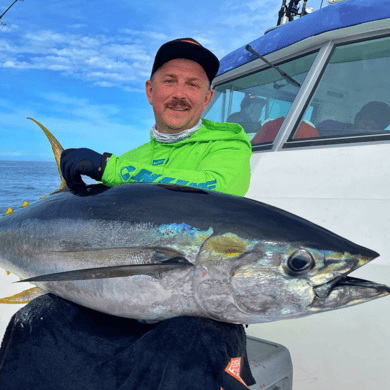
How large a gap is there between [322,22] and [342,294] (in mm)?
2419

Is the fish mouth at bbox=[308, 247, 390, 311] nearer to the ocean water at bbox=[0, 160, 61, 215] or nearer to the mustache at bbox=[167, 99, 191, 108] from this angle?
the mustache at bbox=[167, 99, 191, 108]

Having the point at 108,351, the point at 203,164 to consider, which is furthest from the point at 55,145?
the point at 108,351

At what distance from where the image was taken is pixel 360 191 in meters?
2.11

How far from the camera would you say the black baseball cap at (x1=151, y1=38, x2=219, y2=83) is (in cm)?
201

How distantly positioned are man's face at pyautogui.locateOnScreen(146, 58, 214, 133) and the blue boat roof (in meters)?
1.36

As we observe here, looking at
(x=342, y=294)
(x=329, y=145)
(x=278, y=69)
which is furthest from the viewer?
(x=278, y=69)

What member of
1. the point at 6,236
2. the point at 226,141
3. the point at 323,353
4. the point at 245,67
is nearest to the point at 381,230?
the point at 323,353

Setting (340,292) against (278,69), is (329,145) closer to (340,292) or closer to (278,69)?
(278,69)

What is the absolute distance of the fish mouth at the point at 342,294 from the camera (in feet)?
3.83

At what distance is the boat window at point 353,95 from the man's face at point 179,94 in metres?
1.03

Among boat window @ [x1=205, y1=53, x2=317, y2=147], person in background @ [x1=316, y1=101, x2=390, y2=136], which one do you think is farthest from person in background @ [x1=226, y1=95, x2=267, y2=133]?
person in background @ [x1=316, y1=101, x2=390, y2=136]

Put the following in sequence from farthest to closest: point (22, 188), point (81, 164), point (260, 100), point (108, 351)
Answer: point (22, 188) < point (260, 100) < point (81, 164) < point (108, 351)

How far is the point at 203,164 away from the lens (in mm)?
1750

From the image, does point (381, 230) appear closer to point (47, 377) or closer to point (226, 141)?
point (226, 141)
